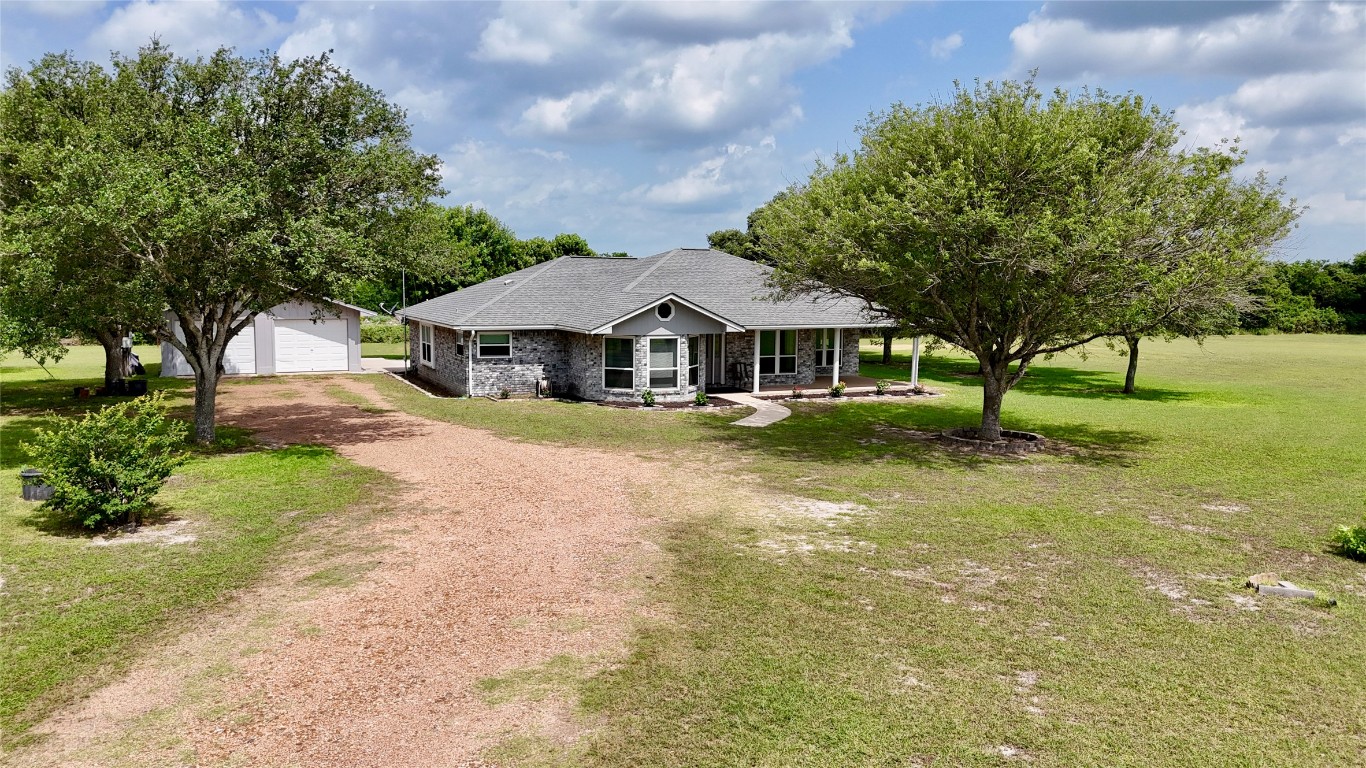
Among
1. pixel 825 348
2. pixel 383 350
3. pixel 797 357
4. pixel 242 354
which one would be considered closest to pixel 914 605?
pixel 797 357

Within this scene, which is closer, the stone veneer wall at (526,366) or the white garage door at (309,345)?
the stone veneer wall at (526,366)

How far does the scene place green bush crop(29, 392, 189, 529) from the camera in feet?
37.9

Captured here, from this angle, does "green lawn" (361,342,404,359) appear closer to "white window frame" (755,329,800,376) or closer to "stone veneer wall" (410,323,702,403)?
"stone veneer wall" (410,323,702,403)

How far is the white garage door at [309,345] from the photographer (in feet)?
116

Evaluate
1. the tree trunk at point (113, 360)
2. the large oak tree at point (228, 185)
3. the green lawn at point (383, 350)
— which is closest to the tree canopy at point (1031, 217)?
the large oak tree at point (228, 185)

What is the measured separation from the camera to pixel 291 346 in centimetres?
3559

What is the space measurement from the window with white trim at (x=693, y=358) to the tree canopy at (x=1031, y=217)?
358 inches

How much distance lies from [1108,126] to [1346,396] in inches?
815

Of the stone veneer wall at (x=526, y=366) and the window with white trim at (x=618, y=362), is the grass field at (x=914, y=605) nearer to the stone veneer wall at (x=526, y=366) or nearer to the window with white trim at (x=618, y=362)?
the window with white trim at (x=618, y=362)

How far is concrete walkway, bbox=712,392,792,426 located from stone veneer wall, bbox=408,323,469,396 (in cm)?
926

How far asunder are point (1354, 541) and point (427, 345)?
104 feet

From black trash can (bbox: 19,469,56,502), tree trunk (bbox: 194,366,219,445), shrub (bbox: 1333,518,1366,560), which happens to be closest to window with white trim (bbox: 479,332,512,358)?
tree trunk (bbox: 194,366,219,445)

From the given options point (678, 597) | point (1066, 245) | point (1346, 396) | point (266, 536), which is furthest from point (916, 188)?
point (1346, 396)

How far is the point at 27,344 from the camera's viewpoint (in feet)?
53.2
